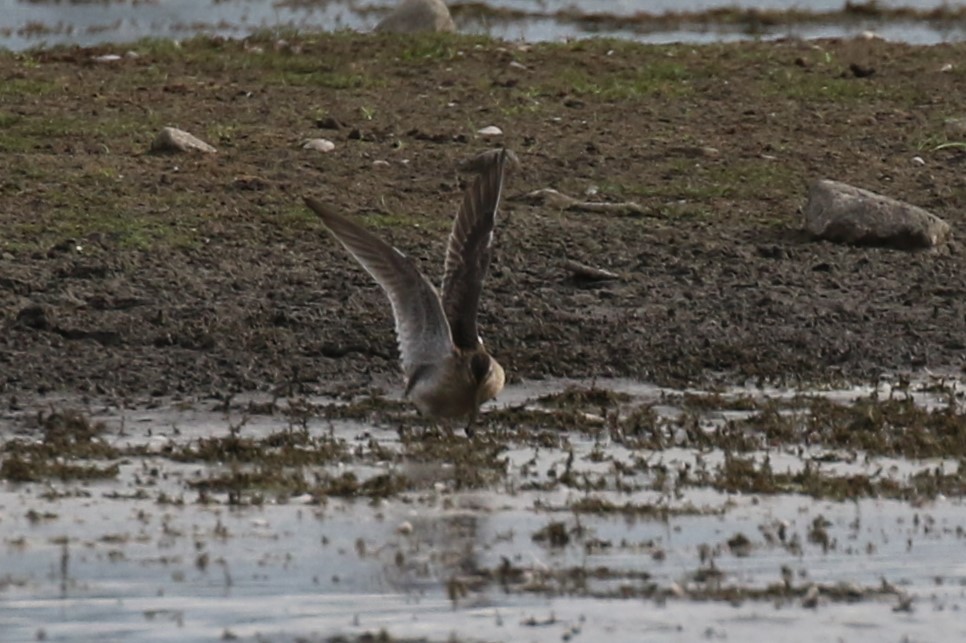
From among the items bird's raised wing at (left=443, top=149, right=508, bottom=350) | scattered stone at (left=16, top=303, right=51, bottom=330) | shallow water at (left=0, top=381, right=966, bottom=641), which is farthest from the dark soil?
shallow water at (left=0, top=381, right=966, bottom=641)

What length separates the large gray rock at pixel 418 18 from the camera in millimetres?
23500

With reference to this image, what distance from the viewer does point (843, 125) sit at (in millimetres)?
18469

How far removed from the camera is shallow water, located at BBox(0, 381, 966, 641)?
8.15m

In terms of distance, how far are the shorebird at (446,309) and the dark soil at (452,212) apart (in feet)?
2.96

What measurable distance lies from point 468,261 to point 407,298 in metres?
0.44

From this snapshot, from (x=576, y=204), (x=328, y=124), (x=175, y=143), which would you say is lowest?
(x=576, y=204)

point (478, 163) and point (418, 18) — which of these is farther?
point (418, 18)

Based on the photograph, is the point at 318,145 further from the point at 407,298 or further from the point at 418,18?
the point at 418,18

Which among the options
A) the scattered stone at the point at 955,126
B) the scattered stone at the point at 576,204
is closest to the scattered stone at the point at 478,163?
the scattered stone at the point at 576,204

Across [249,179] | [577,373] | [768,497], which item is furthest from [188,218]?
[768,497]

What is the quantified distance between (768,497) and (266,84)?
10.1 m

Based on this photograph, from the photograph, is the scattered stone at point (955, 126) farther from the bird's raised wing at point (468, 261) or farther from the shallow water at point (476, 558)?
the shallow water at point (476, 558)

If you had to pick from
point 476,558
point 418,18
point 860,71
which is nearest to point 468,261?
point 476,558

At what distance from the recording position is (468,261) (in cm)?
1141
